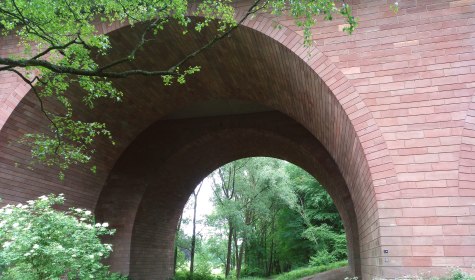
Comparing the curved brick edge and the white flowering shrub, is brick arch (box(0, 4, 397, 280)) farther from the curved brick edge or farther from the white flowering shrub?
the white flowering shrub

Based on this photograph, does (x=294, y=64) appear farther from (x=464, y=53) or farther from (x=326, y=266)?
(x=326, y=266)

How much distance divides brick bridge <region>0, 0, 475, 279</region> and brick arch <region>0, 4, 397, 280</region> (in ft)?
0.07

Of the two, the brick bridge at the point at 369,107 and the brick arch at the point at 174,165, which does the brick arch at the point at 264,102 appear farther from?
the brick arch at the point at 174,165

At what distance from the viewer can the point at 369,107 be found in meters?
5.28

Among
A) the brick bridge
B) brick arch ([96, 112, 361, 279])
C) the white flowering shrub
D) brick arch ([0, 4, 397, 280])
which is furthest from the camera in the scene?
brick arch ([96, 112, 361, 279])

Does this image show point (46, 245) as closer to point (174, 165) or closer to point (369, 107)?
point (369, 107)

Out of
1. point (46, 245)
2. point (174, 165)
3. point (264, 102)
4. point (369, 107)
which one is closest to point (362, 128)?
point (369, 107)

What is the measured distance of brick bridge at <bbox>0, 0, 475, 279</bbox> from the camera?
15.5 ft

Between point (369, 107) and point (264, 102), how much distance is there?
402 cm

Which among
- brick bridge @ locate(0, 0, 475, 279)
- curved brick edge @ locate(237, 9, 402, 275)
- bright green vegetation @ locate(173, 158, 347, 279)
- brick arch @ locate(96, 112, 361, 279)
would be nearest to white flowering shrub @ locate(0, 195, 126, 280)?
brick bridge @ locate(0, 0, 475, 279)

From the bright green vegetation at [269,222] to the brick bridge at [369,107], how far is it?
13.1m

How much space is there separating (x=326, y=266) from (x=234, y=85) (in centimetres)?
1473

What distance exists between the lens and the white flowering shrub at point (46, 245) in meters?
5.16

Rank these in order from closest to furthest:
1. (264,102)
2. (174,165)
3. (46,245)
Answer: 1. (46,245)
2. (264,102)
3. (174,165)
